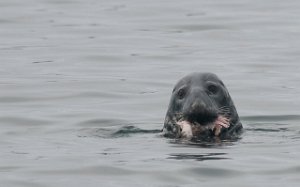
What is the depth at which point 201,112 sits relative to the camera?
1462 cm

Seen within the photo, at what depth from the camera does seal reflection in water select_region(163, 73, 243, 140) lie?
14.7m

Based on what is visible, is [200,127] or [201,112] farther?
[200,127]

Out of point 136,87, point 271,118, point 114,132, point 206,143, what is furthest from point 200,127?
point 136,87

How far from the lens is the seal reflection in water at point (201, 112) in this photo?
14.7 metres

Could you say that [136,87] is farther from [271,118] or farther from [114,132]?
[114,132]

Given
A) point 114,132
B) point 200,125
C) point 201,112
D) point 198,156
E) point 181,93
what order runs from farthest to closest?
point 114,132 < point 181,93 < point 200,125 < point 201,112 < point 198,156

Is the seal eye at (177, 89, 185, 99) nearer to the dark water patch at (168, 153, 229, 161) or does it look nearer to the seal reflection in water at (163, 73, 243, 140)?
the seal reflection in water at (163, 73, 243, 140)

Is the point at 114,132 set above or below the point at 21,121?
above

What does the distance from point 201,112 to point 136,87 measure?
5911 millimetres

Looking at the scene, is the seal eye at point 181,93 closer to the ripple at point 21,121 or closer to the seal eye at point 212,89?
the seal eye at point 212,89

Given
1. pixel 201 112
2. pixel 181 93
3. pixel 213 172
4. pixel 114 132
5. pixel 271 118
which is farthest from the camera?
pixel 271 118

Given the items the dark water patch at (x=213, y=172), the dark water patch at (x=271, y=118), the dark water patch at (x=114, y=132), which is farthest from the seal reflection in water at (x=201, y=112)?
the dark water patch at (x=271, y=118)

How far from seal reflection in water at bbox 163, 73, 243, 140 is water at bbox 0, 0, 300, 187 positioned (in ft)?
0.68

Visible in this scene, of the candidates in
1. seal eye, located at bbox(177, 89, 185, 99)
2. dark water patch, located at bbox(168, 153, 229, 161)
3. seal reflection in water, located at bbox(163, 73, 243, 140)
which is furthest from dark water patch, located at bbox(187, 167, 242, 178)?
seal eye, located at bbox(177, 89, 185, 99)
